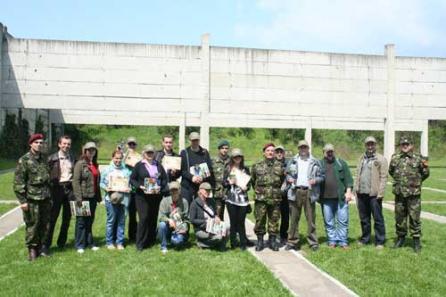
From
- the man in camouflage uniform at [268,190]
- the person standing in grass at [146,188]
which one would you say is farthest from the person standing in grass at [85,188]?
the man in camouflage uniform at [268,190]

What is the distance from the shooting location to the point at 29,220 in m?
7.22

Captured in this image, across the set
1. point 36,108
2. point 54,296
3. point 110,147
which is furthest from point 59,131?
point 54,296

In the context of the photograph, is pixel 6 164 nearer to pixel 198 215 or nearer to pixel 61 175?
pixel 61 175

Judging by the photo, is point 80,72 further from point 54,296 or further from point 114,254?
point 54,296

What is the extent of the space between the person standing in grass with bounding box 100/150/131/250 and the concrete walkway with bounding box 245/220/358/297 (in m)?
2.13

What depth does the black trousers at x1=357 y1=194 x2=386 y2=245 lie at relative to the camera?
8.34 m

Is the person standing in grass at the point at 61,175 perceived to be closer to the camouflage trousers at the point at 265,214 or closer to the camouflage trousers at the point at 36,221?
the camouflage trousers at the point at 36,221

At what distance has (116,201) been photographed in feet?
26.3

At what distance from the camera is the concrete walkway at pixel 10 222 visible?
9.46 meters

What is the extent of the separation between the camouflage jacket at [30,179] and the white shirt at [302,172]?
384 centimetres

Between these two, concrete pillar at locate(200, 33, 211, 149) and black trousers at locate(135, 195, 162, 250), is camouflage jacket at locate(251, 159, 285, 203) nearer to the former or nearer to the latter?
black trousers at locate(135, 195, 162, 250)

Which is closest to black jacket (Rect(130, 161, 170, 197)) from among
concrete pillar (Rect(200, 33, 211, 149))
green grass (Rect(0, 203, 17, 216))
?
green grass (Rect(0, 203, 17, 216))

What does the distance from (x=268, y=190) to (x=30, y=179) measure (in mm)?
3539

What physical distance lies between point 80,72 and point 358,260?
23780 millimetres
